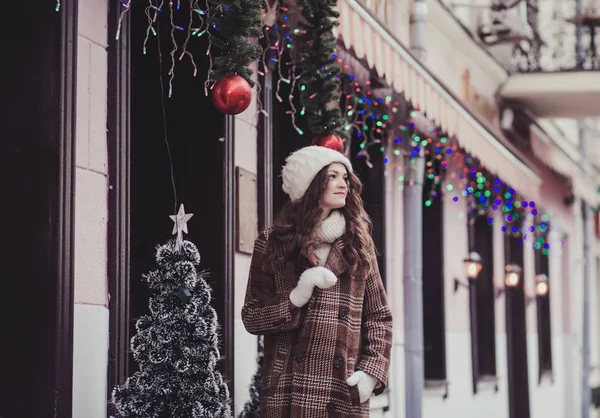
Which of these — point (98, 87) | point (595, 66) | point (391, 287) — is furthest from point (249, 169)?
point (595, 66)

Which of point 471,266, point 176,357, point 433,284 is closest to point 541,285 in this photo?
point 471,266

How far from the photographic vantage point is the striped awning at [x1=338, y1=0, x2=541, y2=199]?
8281 millimetres

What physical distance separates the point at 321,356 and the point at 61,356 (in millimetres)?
1150

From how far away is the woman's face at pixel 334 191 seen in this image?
5.57 m

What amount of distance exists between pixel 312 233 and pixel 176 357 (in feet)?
2.95

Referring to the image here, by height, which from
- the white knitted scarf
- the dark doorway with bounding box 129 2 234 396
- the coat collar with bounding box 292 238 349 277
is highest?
the dark doorway with bounding box 129 2 234 396

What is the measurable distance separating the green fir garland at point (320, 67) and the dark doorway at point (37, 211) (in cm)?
211

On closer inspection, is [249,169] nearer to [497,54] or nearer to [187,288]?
[187,288]

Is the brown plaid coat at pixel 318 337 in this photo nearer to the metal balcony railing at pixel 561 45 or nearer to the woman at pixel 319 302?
the woman at pixel 319 302

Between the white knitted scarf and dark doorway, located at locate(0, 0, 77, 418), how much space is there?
111 centimetres

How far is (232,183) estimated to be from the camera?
7320mm

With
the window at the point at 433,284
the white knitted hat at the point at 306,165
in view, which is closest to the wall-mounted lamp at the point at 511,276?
the window at the point at 433,284

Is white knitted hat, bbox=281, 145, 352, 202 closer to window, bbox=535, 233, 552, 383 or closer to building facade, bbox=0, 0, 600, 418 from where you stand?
building facade, bbox=0, 0, 600, 418

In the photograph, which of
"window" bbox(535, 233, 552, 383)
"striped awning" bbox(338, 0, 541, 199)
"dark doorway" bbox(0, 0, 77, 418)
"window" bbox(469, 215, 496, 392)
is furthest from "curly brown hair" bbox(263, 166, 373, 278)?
"window" bbox(535, 233, 552, 383)
